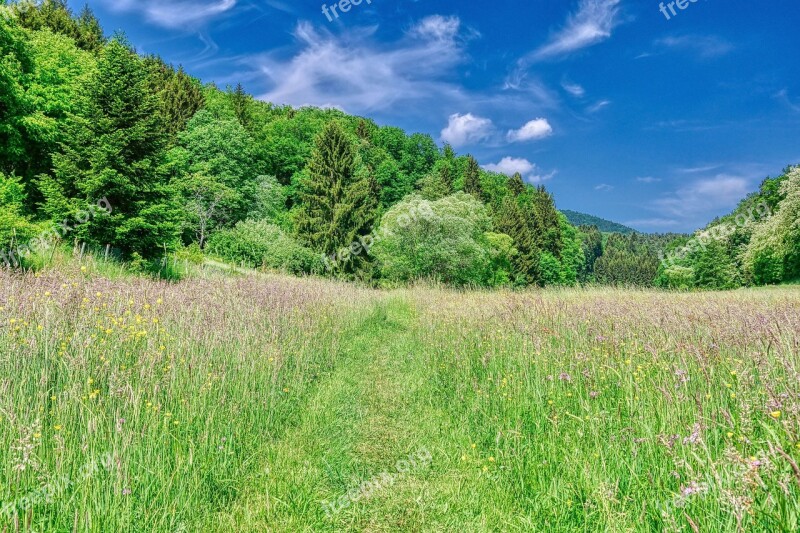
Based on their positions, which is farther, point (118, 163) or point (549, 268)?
point (549, 268)

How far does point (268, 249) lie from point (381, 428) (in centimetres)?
2984

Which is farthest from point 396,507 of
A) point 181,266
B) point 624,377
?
point 181,266

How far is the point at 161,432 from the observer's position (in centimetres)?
340

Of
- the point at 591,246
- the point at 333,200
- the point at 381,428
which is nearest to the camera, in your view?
the point at 381,428

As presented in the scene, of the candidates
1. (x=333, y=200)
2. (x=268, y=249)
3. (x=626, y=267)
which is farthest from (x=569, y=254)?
(x=626, y=267)

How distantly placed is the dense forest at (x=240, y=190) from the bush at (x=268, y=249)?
0.12 metres

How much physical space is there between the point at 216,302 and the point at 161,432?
3.87 meters

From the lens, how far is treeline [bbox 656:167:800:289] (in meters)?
30.0

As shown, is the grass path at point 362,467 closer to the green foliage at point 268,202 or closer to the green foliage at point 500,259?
the green foliage at point 268,202

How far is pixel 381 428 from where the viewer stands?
16.3ft

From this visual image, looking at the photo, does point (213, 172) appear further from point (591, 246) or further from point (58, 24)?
point (591, 246)

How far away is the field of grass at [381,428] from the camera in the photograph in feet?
8.33

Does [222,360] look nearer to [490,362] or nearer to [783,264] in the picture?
[490,362]

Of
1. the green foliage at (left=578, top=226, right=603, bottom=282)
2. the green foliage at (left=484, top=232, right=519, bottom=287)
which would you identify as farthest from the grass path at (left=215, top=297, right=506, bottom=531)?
the green foliage at (left=578, top=226, right=603, bottom=282)
